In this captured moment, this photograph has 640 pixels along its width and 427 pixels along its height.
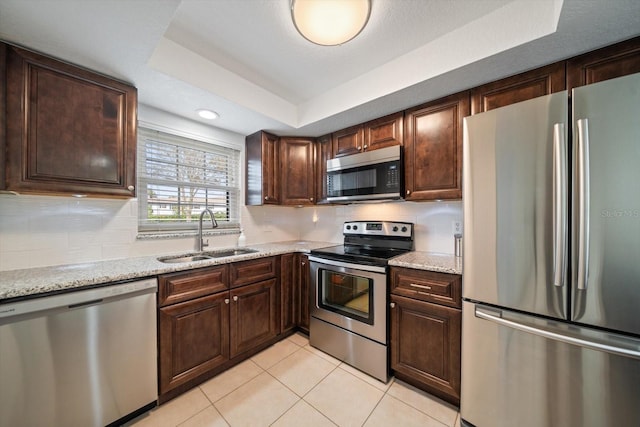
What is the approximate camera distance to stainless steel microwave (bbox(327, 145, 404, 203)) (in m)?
2.02

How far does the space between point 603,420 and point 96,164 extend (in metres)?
2.96

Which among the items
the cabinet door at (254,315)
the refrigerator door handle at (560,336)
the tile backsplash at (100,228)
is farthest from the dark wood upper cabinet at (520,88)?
the cabinet door at (254,315)

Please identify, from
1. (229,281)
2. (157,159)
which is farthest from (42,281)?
(157,159)

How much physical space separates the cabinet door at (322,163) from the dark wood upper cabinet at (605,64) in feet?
5.94

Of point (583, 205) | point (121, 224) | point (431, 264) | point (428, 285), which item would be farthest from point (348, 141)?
point (121, 224)

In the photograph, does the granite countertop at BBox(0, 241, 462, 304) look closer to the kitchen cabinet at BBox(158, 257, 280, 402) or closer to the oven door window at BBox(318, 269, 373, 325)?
the kitchen cabinet at BBox(158, 257, 280, 402)

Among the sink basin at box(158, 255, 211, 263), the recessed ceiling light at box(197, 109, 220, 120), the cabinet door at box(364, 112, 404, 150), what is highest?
the recessed ceiling light at box(197, 109, 220, 120)

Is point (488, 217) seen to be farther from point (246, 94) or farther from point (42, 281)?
point (42, 281)

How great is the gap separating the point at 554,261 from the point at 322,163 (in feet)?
6.67

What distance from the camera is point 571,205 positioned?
3.51 feet

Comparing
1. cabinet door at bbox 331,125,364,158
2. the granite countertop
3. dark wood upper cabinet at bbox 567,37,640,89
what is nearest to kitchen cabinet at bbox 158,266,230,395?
the granite countertop

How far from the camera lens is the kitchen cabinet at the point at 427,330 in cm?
152

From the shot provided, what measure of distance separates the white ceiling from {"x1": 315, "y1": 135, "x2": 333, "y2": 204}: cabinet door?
0.48m

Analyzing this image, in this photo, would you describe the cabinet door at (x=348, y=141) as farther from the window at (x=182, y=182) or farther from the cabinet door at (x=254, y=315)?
the cabinet door at (x=254, y=315)
